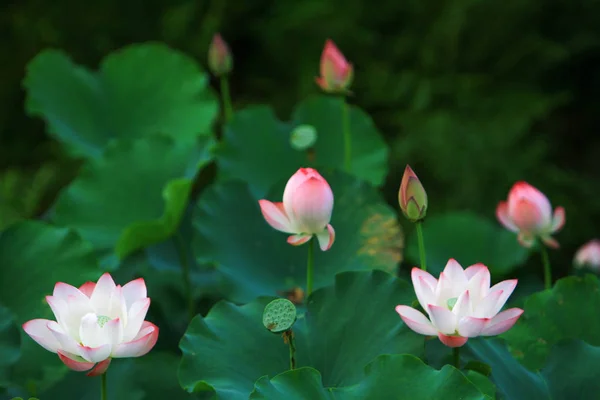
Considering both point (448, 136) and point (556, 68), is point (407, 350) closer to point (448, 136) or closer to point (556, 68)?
point (448, 136)

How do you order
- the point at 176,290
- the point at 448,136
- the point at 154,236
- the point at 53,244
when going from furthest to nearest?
the point at 448,136 < the point at 176,290 < the point at 154,236 < the point at 53,244

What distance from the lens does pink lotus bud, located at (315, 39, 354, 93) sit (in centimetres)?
88

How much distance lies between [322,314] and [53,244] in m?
0.29

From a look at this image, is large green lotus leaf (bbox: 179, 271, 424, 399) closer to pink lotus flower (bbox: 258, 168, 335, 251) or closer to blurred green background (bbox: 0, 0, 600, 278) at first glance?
pink lotus flower (bbox: 258, 168, 335, 251)

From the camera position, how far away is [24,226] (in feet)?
2.51

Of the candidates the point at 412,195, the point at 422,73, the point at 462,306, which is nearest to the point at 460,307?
the point at 462,306

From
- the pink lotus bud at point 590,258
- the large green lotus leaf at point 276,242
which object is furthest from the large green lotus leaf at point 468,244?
the large green lotus leaf at point 276,242

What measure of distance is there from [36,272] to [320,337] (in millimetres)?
299

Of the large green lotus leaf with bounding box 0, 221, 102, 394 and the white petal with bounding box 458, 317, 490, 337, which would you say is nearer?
the white petal with bounding box 458, 317, 490, 337

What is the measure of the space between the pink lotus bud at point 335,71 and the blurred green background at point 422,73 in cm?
88

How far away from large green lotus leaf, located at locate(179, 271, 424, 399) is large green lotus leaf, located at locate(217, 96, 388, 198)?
1.11ft

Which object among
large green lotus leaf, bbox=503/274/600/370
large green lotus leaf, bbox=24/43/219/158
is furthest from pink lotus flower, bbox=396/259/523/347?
large green lotus leaf, bbox=24/43/219/158

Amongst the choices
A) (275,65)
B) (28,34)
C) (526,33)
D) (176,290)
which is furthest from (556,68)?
(28,34)

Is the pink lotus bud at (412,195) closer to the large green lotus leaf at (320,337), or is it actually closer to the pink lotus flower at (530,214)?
the large green lotus leaf at (320,337)
